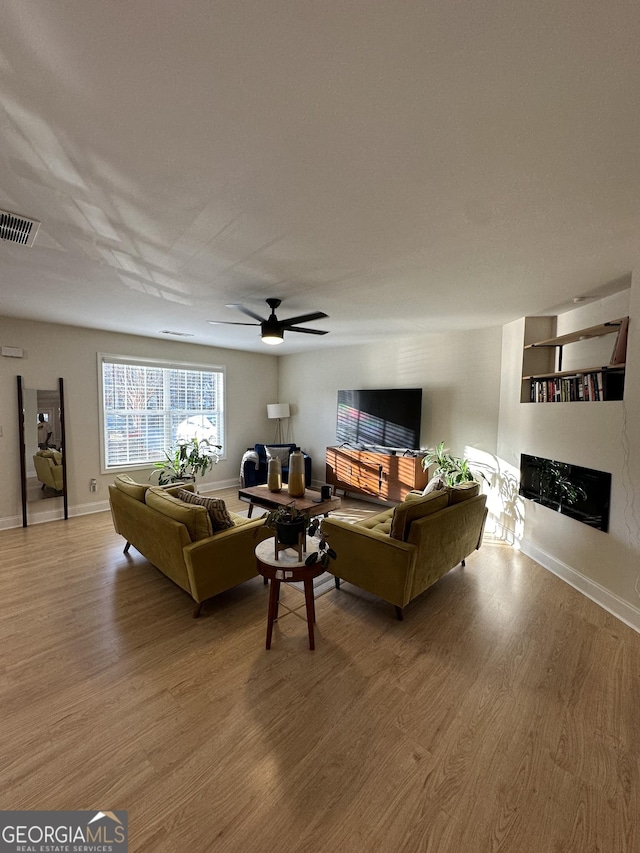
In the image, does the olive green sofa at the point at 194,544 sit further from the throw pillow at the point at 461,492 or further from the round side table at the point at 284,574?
the throw pillow at the point at 461,492

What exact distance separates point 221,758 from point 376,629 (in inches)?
48.2

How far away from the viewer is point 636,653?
224 centimetres

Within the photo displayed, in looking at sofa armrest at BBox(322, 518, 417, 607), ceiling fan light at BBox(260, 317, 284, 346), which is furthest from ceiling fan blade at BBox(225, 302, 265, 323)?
sofa armrest at BBox(322, 518, 417, 607)

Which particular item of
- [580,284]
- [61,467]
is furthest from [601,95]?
[61,467]

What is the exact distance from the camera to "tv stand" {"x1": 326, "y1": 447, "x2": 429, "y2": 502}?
15.9 ft

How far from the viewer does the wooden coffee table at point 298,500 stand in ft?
12.1

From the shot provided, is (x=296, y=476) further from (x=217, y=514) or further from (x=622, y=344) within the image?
(x=622, y=344)

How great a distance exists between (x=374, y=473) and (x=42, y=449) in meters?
4.45

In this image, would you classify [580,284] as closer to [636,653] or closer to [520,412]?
[520,412]

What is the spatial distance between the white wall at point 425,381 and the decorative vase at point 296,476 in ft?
7.01

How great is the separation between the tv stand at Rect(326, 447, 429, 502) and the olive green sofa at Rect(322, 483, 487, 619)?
5.79ft

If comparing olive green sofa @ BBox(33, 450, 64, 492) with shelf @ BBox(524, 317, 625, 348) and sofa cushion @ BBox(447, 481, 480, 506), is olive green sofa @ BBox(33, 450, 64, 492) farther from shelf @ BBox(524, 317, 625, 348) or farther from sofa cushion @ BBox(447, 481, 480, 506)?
shelf @ BBox(524, 317, 625, 348)

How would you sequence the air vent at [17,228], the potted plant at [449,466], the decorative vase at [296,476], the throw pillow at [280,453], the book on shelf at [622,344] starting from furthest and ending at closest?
1. the throw pillow at [280,453]
2. the potted plant at [449,466]
3. the decorative vase at [296,476]
4. the book on shelf at [622,344]
5. the air vent at [17,228]

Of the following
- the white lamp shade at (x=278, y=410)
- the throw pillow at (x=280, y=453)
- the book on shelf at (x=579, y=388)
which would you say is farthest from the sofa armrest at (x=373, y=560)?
the white lamp shade at (x=278, y=410)
